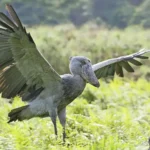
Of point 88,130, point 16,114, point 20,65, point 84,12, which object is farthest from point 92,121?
point 84,12

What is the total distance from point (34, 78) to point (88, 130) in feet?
4.00

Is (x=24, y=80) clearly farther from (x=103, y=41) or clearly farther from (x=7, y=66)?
(x=103, y=41)

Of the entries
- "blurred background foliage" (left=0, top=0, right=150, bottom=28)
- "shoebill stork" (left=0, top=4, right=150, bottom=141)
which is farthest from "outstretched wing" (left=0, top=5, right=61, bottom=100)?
"blurred background foliage" (left=0, top=0, right=150, bottom=28)

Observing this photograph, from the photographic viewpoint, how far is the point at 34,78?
22.1 ft

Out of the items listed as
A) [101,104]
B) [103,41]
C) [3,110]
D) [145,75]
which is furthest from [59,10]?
[3,110]

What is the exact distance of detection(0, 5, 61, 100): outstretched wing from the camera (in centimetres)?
620

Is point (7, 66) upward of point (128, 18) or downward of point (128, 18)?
upward

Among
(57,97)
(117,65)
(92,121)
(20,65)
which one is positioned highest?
(20,65)

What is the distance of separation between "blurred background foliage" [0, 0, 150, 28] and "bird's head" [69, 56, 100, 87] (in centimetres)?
2481

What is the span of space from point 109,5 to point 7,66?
126 feet

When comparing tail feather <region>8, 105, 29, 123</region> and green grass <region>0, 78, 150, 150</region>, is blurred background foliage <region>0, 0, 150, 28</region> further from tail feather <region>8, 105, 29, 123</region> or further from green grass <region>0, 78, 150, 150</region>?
tail feather <region>8, 105, 29, 123</region>

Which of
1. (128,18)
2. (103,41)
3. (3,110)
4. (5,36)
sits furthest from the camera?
(128,18)

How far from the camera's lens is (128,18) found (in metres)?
41.7

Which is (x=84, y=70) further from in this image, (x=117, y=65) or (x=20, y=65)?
(x=117, y=65)
